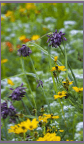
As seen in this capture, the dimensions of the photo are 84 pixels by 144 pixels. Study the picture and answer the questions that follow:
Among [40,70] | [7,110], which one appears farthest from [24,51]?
[40,70]

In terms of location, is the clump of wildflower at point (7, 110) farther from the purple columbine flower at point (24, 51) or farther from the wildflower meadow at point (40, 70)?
the purple columbine flower at point (24, 51)

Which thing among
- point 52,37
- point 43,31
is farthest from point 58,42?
point 43,31

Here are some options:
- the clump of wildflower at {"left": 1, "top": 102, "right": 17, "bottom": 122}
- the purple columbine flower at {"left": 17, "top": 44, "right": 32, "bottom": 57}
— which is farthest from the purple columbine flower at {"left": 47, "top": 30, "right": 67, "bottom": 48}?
the clump of wildflower at {"left": 1, "top": 102, "right": 17, "bottom": 122}

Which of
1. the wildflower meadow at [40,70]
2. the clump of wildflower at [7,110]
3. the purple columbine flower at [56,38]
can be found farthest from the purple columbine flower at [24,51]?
the clump of wildflower at [7,110]

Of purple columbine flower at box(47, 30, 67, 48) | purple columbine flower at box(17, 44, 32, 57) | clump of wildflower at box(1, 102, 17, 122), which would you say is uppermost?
purple columbine flower at box(47, 30, 67, 48)

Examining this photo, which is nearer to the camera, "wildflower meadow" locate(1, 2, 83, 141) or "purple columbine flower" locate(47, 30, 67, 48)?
"purple columbine flower" locate(47, 30, 67, 48)

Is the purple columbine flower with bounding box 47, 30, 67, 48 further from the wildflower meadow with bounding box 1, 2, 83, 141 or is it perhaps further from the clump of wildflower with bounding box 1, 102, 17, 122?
the clump of wildflower with bounding box 1, 102, 17, 122

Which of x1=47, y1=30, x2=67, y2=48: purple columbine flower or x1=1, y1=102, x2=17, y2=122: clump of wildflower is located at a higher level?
x1=47, y1=30, x2=67, y2=48: purple columbine flower

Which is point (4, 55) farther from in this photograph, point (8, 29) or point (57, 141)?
point (57, 141)

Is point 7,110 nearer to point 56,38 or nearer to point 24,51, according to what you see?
point 24,51
